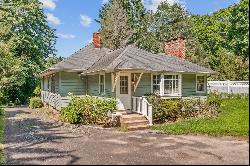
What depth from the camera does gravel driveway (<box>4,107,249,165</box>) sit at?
35.9 ft

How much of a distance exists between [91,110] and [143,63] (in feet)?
16.3

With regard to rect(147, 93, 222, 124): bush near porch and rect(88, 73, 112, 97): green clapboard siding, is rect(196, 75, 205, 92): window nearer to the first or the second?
rect(147, 93, 222, 124): bush near porch

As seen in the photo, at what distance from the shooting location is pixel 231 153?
11.7 m

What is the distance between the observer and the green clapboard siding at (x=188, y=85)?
77.7 feet

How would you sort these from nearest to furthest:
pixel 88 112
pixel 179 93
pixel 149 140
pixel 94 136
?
pixel 149 140 → pixel 94 136 → pixel 88 112 → pixel 179 93

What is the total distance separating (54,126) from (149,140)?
6.92 meters

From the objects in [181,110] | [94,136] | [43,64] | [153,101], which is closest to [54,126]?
[94,136]

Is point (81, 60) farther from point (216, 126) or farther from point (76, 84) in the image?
point (216, 126)

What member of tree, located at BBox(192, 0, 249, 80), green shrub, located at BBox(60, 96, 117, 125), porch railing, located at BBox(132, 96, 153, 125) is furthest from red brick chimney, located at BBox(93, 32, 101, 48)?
tree, located at BBox(192, 0, 249, 80)

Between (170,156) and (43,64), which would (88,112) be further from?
(43,64)

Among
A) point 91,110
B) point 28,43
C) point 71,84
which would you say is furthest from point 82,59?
point 28,43

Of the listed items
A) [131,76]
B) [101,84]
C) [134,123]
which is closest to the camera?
[134,123]

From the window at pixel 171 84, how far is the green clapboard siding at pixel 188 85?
3.71 ft

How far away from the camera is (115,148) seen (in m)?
12.8
